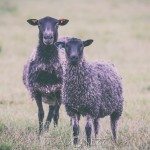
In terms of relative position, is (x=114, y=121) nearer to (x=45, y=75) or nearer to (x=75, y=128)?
(x=75, y=128)

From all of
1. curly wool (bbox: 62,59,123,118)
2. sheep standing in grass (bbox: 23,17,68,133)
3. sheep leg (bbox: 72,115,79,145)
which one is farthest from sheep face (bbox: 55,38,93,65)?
sheep standing in grass (bbox: 23,17,68,133)

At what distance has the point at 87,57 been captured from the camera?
21.5 metres

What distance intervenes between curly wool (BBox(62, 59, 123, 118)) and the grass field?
1.64ft

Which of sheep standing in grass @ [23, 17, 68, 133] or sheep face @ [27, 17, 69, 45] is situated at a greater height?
sheep face @ [27, 17, 69, 45]

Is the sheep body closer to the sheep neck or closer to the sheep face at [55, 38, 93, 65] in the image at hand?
the sheep neck

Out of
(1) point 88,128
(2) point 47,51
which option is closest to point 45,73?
(2) point 47,51

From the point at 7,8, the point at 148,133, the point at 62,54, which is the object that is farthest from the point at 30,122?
the point at 7,8

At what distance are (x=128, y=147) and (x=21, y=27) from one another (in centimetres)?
2236

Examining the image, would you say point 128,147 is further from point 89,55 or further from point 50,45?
point 89,55

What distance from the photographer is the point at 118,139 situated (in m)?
8.95

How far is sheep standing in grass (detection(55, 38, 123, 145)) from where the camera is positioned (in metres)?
8.58

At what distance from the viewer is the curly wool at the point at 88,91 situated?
28.2 ft

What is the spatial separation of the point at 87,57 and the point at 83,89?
1278 centimetres

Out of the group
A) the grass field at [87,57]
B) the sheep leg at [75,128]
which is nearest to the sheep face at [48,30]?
the grass field at [87,57]
